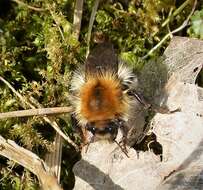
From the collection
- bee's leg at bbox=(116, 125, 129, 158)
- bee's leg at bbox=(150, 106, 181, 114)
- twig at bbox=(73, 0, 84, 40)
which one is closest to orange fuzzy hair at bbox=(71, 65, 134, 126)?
bee's leg at bbox=(116, 125, 129, 158)

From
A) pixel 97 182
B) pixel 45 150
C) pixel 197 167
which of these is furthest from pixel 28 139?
pixel 197 167

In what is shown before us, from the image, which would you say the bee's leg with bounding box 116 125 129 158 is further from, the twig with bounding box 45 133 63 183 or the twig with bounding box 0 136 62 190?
the twig with bounding box 0 136 62 190

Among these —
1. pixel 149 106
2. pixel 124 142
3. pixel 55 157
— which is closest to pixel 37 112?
pixel 55 157

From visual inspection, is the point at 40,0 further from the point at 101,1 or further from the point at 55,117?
the point at 55,117

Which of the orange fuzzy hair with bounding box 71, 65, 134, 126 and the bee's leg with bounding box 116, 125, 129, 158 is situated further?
the bee's leg with bounding box 116, 125, 129, 158

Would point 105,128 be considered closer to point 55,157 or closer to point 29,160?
point 29,160

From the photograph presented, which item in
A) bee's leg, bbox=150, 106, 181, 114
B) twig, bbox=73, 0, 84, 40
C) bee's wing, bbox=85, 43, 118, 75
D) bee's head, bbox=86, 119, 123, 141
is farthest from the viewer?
twig, bbox=73, 0, 84, 40

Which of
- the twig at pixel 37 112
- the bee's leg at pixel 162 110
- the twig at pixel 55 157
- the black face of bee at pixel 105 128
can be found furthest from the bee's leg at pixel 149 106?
the twig at pixel 55 157
